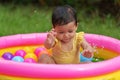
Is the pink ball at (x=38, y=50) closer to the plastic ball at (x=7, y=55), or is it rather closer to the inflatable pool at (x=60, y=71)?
the plastic ball at (x=7, y=55)

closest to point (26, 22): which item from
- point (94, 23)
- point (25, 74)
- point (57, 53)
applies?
point (94, 23)

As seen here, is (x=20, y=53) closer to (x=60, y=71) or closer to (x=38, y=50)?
(x=38, y=50)

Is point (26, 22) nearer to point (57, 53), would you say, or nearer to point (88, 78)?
point (57, 53)

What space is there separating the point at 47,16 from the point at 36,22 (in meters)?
0.34

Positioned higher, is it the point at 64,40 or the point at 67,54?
the point at 64,40

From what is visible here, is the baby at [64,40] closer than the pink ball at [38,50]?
Yes

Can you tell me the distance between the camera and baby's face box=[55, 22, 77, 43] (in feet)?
9.78

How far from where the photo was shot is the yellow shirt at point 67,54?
3.19m

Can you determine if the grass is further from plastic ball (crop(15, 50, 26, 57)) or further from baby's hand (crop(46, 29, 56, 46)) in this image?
baby's hand (crop(46, 29, 56, 46))

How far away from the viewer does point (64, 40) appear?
314 centimetres

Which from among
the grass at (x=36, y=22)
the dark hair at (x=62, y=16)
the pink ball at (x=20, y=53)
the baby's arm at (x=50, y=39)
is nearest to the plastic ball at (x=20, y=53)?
the pink ball at (x=20, y=53)

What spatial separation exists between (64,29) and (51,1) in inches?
132

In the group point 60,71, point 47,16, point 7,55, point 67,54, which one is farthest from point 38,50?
point 47,16

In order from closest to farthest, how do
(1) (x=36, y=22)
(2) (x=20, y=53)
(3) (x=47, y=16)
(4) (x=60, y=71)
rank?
(4) (x=60, y=71) < (2) (x=20, y=53) < (1) (x=36, y=22) < (3) (x=47, y=16)
